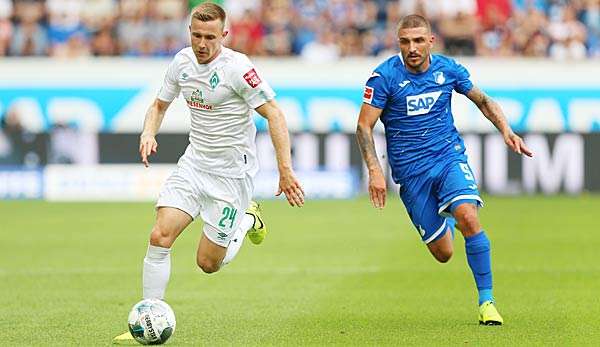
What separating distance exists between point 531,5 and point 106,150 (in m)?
9.02

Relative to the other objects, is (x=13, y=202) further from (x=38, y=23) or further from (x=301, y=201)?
(x=301, y=201)

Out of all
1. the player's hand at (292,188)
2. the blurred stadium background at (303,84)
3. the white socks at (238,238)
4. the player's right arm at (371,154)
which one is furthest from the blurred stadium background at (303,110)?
the player's hand at (292,188)

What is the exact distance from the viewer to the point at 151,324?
873 cm

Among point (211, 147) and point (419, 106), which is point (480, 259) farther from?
point (211, 147)

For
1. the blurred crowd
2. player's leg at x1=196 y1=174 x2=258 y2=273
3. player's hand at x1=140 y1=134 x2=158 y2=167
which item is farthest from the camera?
the blurred crowd

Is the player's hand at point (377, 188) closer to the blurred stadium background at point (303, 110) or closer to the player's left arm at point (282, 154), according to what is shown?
the player's left arm at point (282, 154)

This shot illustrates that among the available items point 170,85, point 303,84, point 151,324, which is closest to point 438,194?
point 170,85

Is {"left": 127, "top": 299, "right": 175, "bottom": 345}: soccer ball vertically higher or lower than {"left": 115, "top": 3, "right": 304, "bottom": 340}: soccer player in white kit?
lower

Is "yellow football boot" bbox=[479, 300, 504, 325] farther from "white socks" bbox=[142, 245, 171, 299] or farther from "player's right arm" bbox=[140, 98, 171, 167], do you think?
"player's right arm" bbox=[140, 98, 171, 167]

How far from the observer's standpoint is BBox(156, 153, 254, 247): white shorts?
9.57 meters

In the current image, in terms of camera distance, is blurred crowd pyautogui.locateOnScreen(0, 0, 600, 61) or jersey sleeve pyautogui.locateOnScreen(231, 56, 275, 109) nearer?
jersey sleeve pyautogui.locateOnScreen(231, 56, 275, 109)

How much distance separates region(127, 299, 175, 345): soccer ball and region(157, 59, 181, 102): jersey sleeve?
1.74m

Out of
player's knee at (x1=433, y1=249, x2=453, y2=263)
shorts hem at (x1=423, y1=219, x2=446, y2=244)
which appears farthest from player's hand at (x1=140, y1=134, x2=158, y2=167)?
player's knee at (x1=433, y1=249, x2=453, y2=263)

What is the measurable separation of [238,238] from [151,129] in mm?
1524
